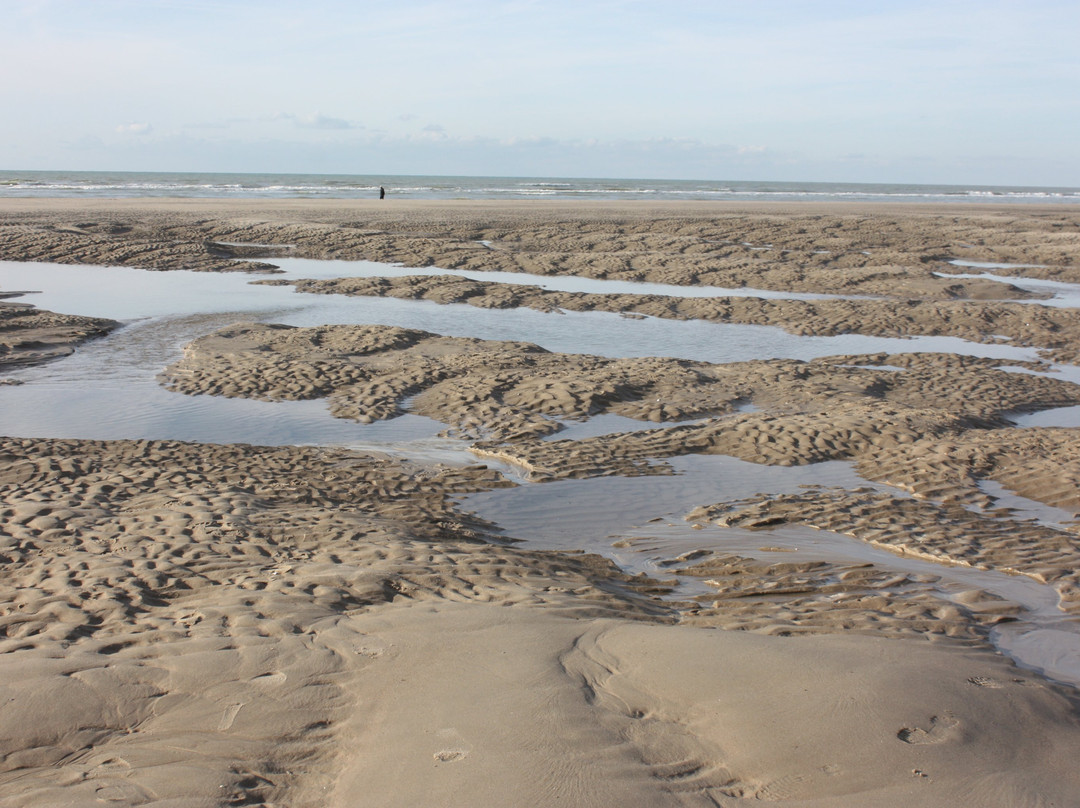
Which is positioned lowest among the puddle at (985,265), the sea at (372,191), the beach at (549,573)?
the beach at (549,573)

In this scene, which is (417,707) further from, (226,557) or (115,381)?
(115,381)

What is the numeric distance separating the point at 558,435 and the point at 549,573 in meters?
3.41

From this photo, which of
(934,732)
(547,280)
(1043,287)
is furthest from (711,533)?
(1043,287)

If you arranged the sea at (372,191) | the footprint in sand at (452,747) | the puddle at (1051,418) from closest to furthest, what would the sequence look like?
the footprint in sand at (452,747) < the puddle at (1051,418) < the sea at (372,191)

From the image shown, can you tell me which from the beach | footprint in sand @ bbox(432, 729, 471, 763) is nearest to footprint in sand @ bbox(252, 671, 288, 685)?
the beach

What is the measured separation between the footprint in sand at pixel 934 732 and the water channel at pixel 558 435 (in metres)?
1.28

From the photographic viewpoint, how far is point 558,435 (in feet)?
27.7

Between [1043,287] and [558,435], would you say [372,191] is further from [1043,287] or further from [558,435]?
[558,435]

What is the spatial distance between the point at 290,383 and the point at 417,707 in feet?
23.9

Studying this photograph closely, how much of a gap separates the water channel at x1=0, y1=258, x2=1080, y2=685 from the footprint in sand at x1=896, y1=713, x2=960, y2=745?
4.19 ft

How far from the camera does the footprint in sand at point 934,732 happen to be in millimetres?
3170

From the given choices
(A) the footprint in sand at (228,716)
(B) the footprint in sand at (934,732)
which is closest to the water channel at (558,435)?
(B) the footprint in sand at (934,732)

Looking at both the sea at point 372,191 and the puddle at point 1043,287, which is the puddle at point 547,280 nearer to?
the puddle at point 1043,287

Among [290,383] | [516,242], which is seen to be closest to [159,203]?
[516,242]
